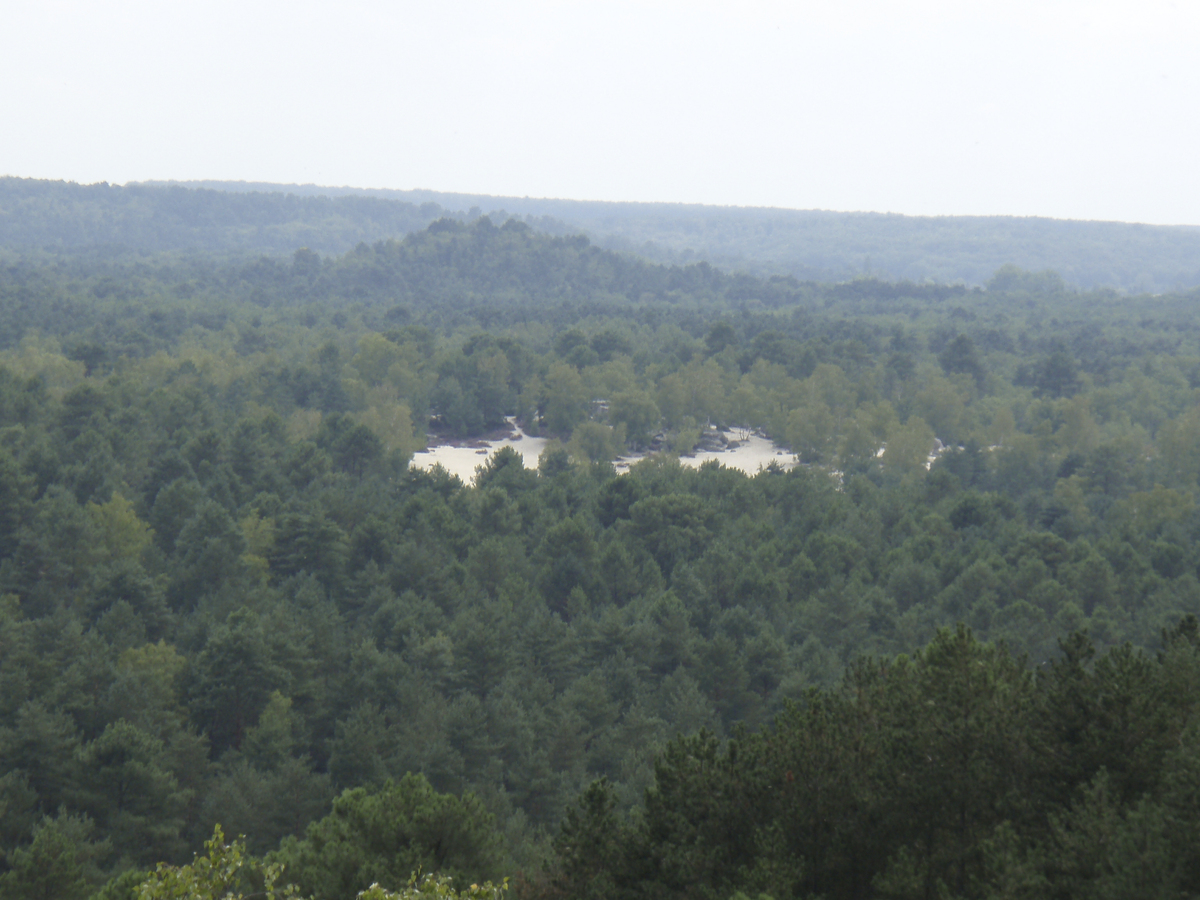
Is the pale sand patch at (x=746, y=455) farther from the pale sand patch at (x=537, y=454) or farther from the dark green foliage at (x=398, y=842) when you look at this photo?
the dark green foliage at (x=398, y=842)

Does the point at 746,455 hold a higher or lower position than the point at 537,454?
higher

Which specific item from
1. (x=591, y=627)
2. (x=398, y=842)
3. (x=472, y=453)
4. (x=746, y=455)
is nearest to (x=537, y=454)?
(x=472, y=453)

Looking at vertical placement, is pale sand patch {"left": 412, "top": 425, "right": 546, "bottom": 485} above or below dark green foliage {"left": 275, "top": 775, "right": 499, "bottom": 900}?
below

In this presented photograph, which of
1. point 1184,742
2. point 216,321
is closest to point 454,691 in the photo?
point 1184,742

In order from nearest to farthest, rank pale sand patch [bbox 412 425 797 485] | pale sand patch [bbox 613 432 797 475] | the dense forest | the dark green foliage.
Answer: the dense forest, the dark green foliage, pale sand patch [bbox 412 425 797 485], pale sand patch [bbox 613 432 797 475]

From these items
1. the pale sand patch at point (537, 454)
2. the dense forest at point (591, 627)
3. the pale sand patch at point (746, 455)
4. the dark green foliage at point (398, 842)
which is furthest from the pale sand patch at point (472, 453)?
the dark green foliage at point (398, 842)

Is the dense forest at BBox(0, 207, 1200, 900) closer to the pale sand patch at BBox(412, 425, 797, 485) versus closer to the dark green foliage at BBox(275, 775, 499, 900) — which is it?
the dark green foliage at BBox(275, 775, 499, 900)

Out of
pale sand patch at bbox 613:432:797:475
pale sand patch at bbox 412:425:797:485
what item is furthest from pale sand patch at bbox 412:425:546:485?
pale sand patch at bbox 613:432:797:475

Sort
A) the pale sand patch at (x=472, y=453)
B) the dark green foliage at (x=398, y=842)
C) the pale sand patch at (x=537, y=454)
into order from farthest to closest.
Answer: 1. the pale sand patch at (x=537, y=454)
2. the pale sand patch at (x=472, y=453)
3. the dark green foliage at (x=398, y=842)

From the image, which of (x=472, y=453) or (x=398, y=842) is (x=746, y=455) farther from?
(x=398, y=842)
